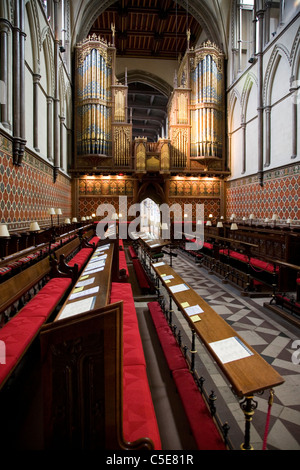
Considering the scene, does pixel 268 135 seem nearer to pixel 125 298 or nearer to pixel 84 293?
pixel 125 298

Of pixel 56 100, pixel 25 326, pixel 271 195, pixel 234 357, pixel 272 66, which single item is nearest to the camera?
pixel 234 357

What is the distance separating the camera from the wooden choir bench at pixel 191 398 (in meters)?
1.90

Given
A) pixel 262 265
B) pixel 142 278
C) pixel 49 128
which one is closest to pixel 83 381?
pixel 142 278

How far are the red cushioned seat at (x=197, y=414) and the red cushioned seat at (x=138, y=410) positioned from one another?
0.36 meters

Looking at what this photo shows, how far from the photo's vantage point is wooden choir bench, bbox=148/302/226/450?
1896 mm

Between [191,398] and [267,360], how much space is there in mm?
1663

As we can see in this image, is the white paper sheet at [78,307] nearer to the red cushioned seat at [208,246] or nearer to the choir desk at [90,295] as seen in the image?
the choir desk at [90,295]

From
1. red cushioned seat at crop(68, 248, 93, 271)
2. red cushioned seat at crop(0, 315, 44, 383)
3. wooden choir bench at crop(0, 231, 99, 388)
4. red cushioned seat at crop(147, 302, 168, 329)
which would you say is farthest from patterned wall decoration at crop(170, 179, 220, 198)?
red cushioned seat at crop(0, 315, 44, 383)

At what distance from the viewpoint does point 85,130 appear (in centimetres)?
1609

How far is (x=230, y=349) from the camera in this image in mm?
2098

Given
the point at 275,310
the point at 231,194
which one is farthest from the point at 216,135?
the point at 275,310

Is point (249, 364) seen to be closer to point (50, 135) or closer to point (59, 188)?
point (50, 135)

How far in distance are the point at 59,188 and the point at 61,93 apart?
436 centimetres

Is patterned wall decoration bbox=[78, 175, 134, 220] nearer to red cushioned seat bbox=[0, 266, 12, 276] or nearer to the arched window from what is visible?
the arched window
